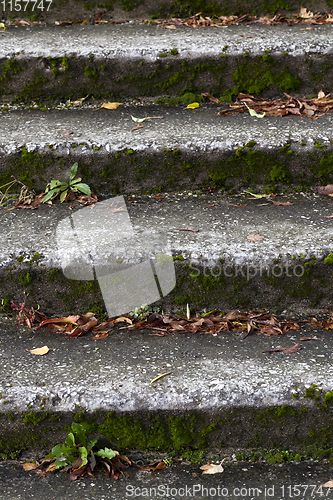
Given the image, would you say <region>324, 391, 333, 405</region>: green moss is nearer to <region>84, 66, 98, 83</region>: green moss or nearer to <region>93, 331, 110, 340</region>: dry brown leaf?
<region>93, 331, 110, 340</region>: dry brown leaf

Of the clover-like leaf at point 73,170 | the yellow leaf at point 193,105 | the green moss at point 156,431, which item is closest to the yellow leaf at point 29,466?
the green moss at point 156,431

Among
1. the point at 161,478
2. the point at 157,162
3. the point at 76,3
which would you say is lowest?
the point at 161,478

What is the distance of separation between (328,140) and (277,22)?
1296mm

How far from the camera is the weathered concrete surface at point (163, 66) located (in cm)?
254

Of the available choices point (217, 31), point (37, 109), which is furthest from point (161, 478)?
point (217, 31)

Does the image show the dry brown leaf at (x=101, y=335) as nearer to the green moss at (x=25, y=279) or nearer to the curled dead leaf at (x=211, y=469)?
the green moss at (x=25, y=279)

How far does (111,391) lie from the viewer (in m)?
1.59

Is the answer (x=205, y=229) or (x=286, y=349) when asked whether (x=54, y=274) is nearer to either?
(x=205, y=229)

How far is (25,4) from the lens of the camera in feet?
9.88

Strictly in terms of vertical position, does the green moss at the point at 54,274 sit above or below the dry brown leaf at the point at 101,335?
above

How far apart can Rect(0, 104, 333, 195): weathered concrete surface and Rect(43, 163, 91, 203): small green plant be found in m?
0.04

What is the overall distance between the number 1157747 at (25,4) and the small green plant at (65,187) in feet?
5.18

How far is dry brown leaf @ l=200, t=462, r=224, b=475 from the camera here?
5.16ft

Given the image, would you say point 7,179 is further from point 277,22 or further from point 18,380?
point 277,22
